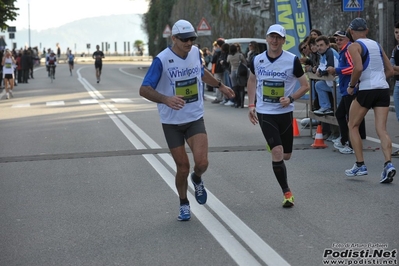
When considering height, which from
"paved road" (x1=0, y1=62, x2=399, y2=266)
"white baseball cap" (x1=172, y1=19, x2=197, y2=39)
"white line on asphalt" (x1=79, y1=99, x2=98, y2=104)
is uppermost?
"white baseball cap" (x1=172, y1=19, x2=197, y2=39)

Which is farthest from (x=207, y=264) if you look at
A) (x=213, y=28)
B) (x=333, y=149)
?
(x=213, y=28)

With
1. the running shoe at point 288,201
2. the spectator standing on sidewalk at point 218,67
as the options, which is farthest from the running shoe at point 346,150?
the spectator standing on sidewalk at point 218,67

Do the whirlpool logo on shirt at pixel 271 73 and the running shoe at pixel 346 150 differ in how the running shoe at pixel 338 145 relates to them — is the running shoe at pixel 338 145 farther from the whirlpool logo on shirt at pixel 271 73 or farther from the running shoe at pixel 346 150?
the whirlpool logo on shirt at pixel 271 73

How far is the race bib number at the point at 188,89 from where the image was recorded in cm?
812

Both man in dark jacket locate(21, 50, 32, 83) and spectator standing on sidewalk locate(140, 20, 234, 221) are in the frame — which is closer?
spectator standing on sidewalk locate(140, 20, 234, 221)

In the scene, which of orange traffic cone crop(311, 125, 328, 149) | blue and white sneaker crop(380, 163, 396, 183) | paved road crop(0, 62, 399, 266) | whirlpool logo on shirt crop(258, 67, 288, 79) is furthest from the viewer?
orange traffic cone crop(311, 125, 328, 149)

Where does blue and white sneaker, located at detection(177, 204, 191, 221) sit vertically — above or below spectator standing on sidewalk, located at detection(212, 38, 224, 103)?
below

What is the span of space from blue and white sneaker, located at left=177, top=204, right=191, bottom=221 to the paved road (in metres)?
0.09

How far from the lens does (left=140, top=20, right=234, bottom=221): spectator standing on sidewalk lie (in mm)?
8000

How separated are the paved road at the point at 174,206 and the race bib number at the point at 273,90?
3.42 feet

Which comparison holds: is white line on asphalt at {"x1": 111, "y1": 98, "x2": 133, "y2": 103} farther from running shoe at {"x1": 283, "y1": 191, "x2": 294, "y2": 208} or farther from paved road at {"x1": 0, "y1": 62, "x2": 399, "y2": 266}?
running shoe at {"x1": 283, "y1": 191, "x2": 294, "y2": 208}

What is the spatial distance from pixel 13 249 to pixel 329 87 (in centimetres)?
866

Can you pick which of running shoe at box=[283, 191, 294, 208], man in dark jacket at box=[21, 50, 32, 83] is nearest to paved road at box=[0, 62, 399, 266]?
running shoe at box=[283, 191, 294, 208]

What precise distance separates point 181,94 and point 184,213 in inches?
42.9
